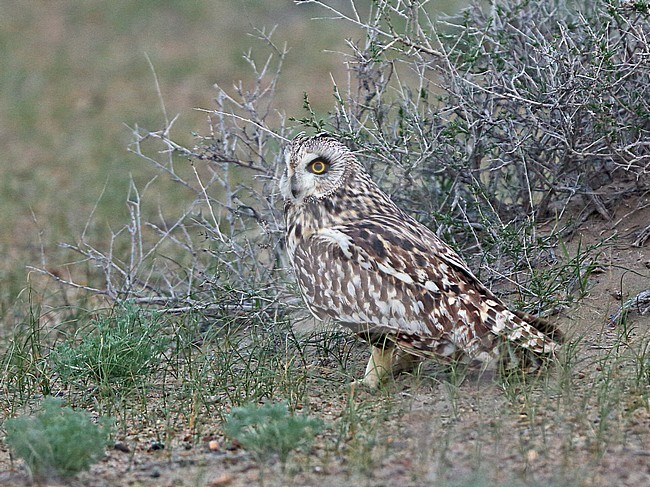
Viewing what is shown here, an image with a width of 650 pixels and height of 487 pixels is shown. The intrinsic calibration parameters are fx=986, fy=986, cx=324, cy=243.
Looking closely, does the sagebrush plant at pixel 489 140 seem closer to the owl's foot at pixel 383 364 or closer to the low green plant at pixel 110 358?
the low green plant at pixel 110 358

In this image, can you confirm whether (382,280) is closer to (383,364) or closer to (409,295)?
(409,295)

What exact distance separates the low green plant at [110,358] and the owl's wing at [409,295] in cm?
89

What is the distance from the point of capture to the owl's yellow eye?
4.61m

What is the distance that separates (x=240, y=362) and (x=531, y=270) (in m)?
1.52

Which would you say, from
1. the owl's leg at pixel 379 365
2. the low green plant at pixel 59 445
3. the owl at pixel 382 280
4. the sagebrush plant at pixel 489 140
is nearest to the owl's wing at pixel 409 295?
the owl at pixel 382 280

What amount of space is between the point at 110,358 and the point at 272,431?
142 cm

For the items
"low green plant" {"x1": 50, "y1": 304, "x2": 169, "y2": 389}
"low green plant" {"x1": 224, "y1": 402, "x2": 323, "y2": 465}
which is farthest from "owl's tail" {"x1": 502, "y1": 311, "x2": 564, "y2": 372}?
"low green plant" {"x1": 50, "y1": 304, "x2": 169, "y2": 389}

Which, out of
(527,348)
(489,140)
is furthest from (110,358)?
(489,140)

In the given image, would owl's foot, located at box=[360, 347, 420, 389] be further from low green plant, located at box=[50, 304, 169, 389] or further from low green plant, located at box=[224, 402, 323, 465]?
low green plant, located at box=[50, 304, 169, 389]

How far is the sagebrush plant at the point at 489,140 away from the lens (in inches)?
190

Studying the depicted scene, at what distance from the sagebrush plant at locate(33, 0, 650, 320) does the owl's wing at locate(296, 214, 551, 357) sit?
62cm

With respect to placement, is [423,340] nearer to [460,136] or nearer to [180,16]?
[460,136]

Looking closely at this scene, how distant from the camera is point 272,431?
11.5 feet

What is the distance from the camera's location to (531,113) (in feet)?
15.9
